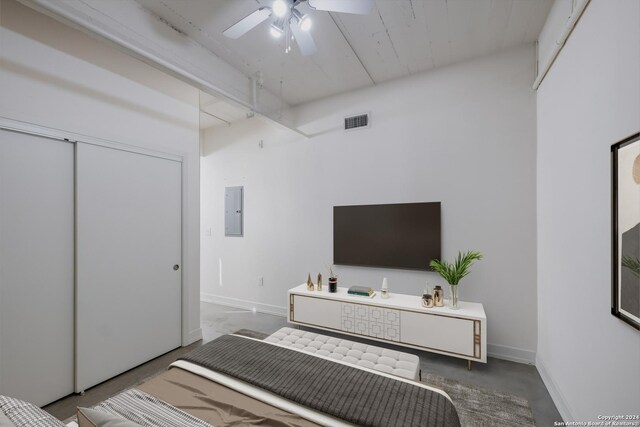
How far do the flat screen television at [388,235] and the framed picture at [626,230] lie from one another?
1.68 meters

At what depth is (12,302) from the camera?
1.91 m

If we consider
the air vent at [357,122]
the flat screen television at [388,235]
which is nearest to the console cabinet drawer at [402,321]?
the flat screen television at [388,235]

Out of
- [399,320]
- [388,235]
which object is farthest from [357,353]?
[388,235]

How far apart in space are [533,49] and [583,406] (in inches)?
114

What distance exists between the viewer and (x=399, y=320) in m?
2.72

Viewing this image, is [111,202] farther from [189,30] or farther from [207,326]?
[207,326]

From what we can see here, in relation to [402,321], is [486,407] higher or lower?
lower

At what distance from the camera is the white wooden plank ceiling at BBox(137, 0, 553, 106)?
7.09 ft

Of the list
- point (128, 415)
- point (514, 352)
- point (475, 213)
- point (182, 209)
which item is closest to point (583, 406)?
point (514, 352)

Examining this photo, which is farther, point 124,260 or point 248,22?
point 124,260

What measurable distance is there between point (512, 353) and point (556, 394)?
2.24ft

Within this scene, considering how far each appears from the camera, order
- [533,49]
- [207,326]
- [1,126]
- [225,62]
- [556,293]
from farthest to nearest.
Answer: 1. [207,326]
2. [225,62]
3. [533,49]
4. [556,293]
5. [1,126]

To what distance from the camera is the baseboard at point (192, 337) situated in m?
3.06

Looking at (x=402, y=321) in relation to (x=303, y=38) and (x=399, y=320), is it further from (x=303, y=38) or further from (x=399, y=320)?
(x=303, y=38)
